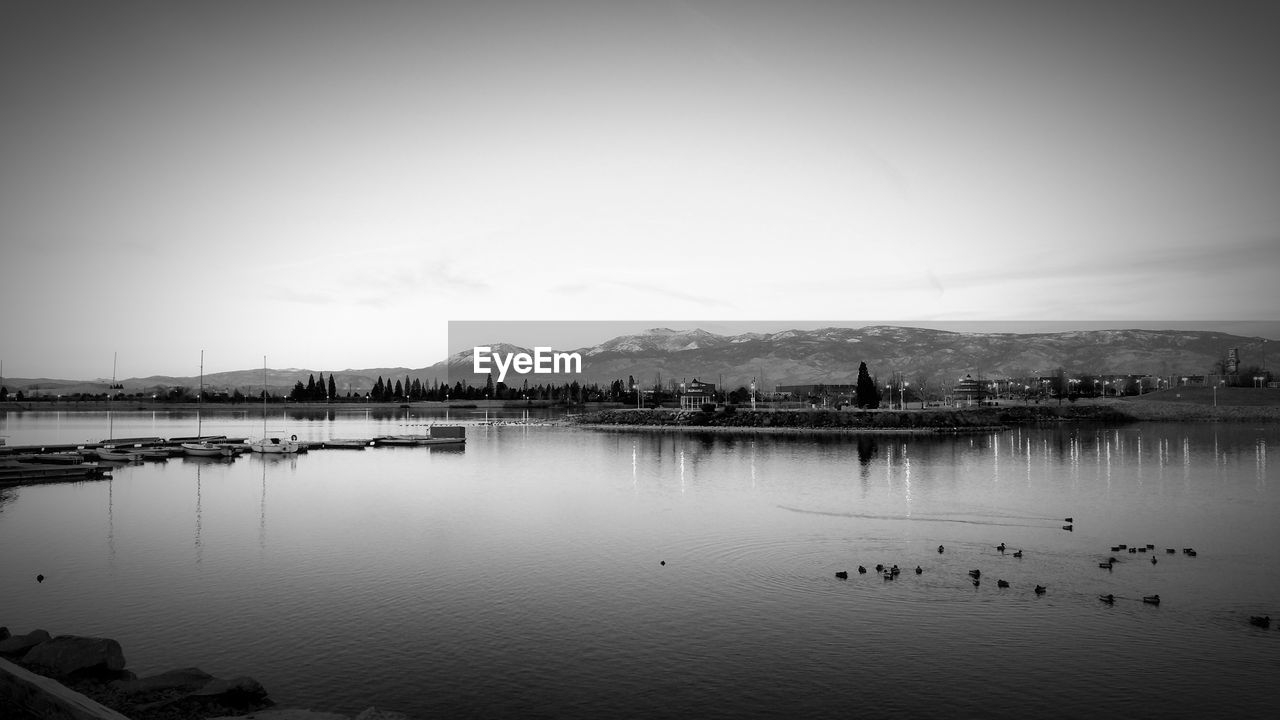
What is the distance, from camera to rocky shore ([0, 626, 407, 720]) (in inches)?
398

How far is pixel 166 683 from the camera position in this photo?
11562 millimetres

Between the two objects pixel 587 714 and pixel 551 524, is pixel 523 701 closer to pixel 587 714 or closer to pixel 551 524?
pixel 587 714

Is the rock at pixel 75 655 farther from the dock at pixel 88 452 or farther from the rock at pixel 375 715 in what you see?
the dock at pixel 88 452

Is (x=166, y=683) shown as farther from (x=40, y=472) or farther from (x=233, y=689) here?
(x=40, y=472)

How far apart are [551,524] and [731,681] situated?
16.9m

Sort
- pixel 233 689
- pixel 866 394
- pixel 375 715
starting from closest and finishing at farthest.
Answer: pixel 375 715 < pixel 233 689 < pixel 866 394

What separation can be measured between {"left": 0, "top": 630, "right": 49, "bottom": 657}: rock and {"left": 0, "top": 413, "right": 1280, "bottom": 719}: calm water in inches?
52.0

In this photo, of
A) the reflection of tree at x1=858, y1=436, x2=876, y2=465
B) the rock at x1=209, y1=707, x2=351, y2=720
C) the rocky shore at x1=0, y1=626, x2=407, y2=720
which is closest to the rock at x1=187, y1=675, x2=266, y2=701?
Answer: the rocky shore at x1=0, y1=626, x2=407, y2=720

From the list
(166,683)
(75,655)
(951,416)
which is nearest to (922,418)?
(951,416)

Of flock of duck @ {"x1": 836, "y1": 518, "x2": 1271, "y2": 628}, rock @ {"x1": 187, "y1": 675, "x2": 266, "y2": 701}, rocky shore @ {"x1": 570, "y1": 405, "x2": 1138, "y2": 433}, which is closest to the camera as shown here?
rock @ {"x1": 187, "y1": 675, "x2": 266, "y2": 701}

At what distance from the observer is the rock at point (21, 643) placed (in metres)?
12.8

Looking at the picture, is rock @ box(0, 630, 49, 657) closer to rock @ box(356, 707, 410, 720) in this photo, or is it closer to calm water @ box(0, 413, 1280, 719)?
calm water @ box(0, 413, 1280, 719)

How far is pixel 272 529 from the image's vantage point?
28141mm

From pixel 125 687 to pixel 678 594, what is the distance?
1095cm
